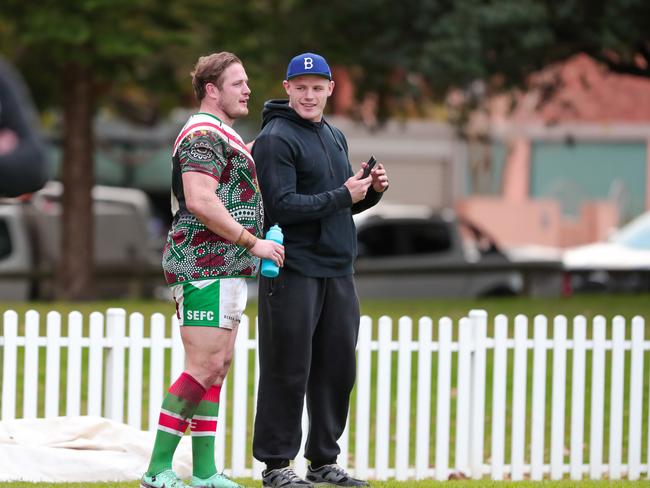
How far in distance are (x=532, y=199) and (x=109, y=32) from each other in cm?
2654

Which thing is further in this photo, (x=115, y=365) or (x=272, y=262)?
(x=115, y=365)

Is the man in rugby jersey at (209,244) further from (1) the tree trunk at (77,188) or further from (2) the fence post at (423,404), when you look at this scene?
(1) the tree trunk at (77,188)

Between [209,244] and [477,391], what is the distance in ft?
10.0

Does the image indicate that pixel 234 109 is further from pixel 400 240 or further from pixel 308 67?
pixel 400 240

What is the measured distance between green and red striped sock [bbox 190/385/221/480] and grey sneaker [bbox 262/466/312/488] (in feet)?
1.07

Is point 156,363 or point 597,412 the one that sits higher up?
point 156,363

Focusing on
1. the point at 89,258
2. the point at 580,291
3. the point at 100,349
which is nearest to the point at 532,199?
the point at 580,291

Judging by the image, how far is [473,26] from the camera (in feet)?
50.2

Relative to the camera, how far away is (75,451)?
6715 mm

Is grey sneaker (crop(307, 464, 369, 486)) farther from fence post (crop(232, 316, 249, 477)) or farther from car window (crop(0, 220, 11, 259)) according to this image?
car window (crop(0, 220, 11, 259))

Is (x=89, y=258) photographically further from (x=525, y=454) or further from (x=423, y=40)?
(x=525, y=454)

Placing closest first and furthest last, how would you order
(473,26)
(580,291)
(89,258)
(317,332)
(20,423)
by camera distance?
(317,332)
(20,423)
(473,26)
(89,258)
(580,291)

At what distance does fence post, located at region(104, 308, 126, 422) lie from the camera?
25.2ft

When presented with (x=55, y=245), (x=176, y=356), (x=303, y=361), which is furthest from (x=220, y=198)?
(x=55, y=245)
